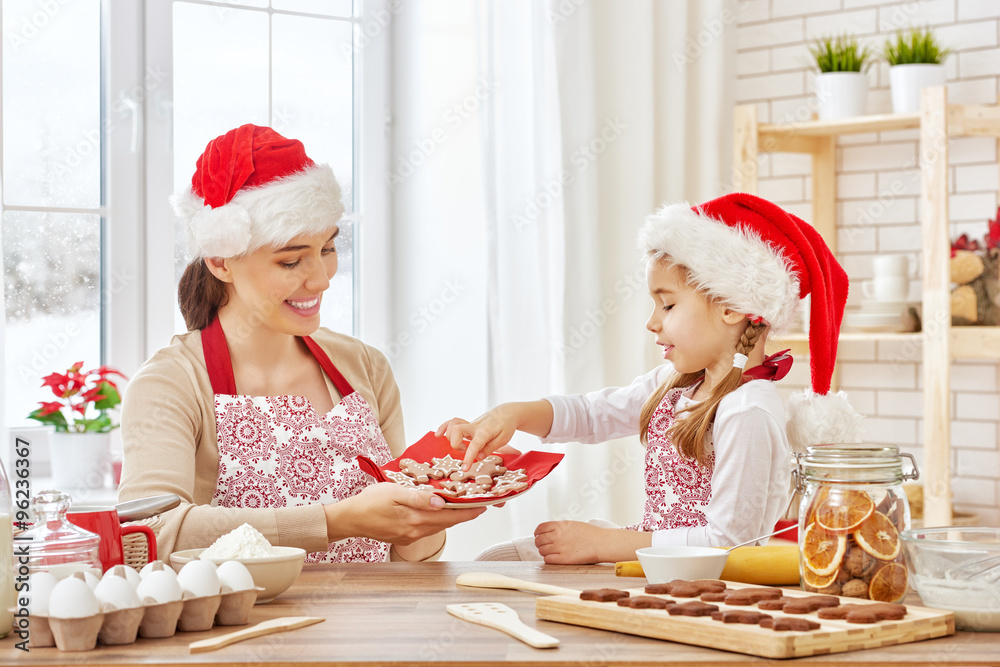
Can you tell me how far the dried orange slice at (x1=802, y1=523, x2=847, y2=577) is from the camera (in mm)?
1275

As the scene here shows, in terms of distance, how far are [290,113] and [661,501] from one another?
6.67 ft

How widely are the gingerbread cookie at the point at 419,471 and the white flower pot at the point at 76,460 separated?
144cm

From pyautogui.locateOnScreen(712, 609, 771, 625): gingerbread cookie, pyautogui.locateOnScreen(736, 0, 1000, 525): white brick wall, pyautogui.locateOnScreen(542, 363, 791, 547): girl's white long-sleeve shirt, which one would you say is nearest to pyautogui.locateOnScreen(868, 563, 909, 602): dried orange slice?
pyautogui.locateOnScreen(712, 609, 771, 625): gingerbread cookie

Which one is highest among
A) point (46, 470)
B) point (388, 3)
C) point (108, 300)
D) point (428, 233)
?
point (388, 3)

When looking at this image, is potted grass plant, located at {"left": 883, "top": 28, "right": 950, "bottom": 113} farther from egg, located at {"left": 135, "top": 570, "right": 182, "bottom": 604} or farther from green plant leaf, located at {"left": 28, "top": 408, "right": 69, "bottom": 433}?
egg, located at {"left": 135, "top": 570, "right": 182, "bottom": 604}

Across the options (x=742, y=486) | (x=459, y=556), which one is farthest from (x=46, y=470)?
(x=742, y=486)

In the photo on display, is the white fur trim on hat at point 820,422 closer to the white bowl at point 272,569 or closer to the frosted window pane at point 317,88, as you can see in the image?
the white bowl at point 272,569

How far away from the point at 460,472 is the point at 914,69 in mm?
2327

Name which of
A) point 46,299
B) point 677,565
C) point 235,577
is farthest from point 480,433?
point 46,299

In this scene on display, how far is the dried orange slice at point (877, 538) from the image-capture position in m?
1.26

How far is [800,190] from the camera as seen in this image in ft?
12.8

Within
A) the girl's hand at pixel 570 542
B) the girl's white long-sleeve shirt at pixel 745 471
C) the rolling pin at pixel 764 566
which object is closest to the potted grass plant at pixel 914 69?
the girl's white long-sleeve shirt at pixel 745 471

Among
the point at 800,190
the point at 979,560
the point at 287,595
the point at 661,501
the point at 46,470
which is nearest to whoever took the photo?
the point at 979,560

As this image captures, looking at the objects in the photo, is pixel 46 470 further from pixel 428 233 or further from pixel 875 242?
pixel 875 242
